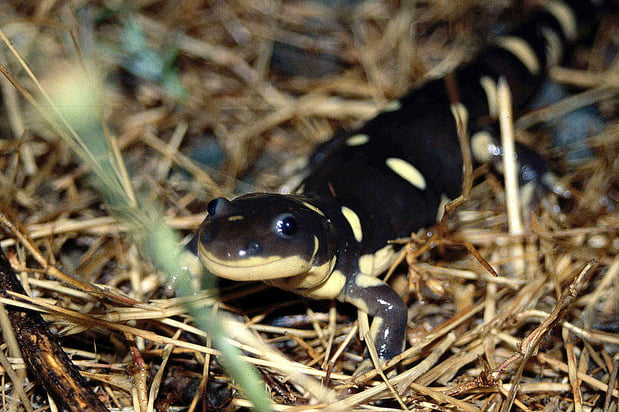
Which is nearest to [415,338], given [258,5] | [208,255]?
[208,255]

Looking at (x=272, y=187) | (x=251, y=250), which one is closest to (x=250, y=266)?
(x=251, y=250)

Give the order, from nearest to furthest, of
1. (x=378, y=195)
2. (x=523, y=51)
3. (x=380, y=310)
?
(x=380, y=310) < (x=378, y=195) < (x=523, y=51)

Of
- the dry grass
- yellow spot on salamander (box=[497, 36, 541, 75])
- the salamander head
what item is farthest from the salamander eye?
yellow spot on salamander (box=[497, 36, 541, 75])

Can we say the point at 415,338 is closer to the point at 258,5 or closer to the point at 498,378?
the point at 498,378

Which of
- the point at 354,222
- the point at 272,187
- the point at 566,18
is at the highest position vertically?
the point at 566,18

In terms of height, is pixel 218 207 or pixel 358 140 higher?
pixel 218 207

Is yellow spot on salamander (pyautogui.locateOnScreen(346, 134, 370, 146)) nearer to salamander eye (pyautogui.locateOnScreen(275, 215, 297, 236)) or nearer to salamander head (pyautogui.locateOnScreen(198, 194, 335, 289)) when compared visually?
salamander head (pyautogui.locateOnScreen(198, 194, 335, 289))

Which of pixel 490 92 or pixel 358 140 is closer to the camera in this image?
pixel 358 140

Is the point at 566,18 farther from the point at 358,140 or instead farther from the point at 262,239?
the point at 262,239
